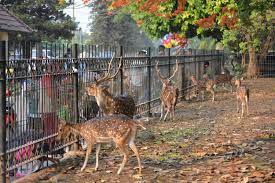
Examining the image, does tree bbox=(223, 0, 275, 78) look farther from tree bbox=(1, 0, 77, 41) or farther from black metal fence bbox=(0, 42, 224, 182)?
tree bbox=(1, 0, 77, 41)

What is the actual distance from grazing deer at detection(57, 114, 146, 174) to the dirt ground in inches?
15.8

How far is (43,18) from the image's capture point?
121ft

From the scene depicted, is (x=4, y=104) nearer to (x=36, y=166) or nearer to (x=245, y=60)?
(x=36, y=166)

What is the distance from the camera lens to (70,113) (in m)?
10.5

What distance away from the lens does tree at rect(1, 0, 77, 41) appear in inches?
1384

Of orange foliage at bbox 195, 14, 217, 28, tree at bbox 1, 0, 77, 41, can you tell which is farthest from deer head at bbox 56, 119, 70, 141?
tree at bbox 1, 0, 77, 41

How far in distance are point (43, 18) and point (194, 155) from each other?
28.7m

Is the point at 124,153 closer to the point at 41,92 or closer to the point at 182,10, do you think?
the point at 41,92

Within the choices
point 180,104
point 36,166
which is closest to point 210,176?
point 36,166

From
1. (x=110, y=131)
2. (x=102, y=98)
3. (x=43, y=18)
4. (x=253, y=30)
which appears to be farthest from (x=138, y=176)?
(x=43, y=18)

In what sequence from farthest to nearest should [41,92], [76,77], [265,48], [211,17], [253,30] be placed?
[265,48], [253,30], [211,17], [76,77], [41,92]

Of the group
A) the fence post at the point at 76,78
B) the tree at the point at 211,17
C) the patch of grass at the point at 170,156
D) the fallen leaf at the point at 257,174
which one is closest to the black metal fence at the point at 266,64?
the tree at the point at 211,17

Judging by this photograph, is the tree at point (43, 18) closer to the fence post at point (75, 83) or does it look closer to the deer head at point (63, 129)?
the fence post at point (75, 83)

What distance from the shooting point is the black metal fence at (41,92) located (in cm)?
817
